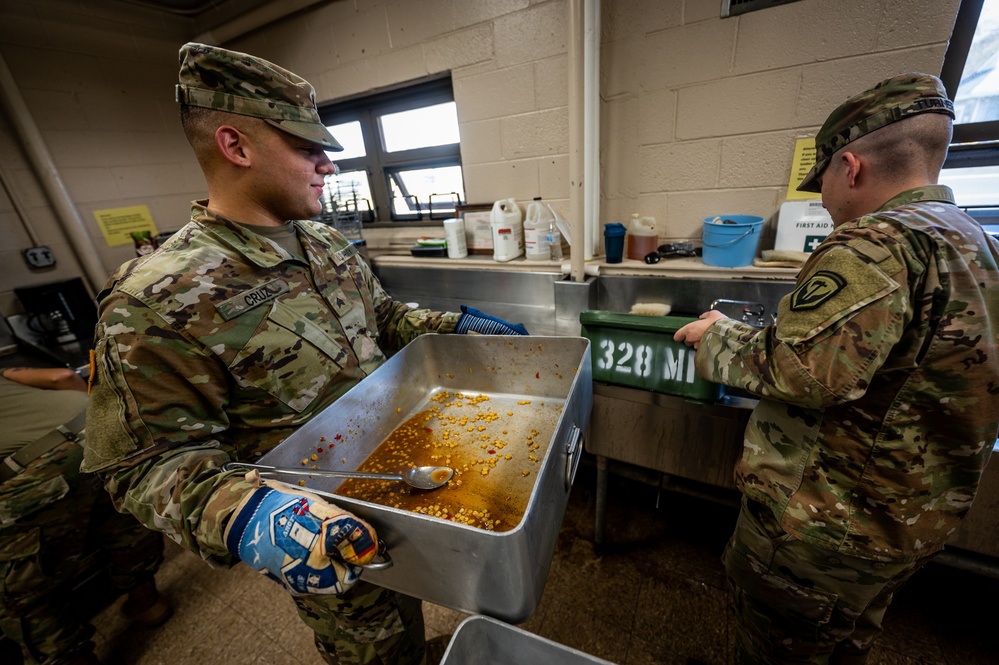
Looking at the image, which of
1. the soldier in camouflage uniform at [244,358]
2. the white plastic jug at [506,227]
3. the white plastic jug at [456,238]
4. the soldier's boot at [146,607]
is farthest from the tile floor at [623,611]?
the white plastic jug at [456,238]

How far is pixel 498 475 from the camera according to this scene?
0.85 meters

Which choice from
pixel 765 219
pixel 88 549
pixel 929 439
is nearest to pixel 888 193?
pixel 929 439

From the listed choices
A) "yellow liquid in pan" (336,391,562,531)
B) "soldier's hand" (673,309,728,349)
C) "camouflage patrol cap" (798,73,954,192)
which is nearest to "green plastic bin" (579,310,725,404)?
"soldier's hand" (673,309,728,349)

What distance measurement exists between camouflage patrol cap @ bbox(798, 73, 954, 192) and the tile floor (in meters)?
1.50

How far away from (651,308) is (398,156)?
1698 millimetres


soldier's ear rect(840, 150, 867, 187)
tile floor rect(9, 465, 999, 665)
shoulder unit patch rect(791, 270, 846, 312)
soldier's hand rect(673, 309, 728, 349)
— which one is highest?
soldier's ear rect(840, 150, 867, 187)

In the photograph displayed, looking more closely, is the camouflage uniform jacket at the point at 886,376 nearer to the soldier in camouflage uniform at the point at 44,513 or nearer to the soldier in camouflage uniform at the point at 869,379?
the soldier in camouflage uniform at the point at 869,379

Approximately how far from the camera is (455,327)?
3.97 ft

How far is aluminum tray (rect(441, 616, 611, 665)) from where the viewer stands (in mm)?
504

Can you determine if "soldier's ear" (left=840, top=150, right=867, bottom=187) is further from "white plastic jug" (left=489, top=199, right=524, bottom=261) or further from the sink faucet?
"white plastic jug" (left=489, top=199, right=524, bottom=261)

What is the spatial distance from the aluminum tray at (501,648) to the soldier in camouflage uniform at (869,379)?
619mm

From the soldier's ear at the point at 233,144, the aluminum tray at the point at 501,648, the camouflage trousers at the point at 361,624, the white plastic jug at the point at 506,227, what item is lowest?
the camouflage trousers at the point at 361,624

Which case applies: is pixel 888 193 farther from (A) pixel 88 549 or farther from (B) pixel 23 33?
(B) pixel 23 33

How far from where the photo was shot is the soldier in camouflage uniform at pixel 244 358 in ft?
1.86
